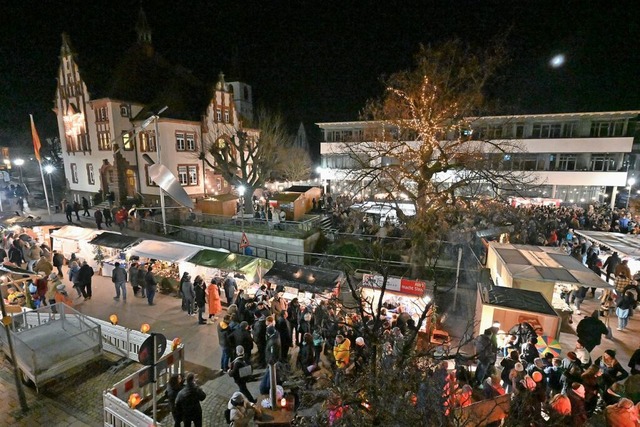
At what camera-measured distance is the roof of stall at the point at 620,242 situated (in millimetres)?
12709

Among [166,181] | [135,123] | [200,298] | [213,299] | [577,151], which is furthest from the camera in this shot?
[577,151]

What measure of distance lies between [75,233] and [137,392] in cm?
1349

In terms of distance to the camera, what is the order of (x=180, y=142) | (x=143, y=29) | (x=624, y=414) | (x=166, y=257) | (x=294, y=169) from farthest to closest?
(x=294, y=169)
(x=143, y=29)
(x=180, y=142)
(x=166, y=257)
(x=624, y=414)

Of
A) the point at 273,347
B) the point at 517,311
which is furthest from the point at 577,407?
the point at 273,347

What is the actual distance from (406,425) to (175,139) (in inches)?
1178

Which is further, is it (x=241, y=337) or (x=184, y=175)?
(x=184, y=175)

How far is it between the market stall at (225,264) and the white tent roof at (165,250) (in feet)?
1.48

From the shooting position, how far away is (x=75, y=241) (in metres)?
16.7

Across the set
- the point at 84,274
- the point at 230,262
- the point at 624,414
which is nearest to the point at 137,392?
the point at 230,262

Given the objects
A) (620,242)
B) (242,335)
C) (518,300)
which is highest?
(620,242)

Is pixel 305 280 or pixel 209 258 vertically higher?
pixel 209 258

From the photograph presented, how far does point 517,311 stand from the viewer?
30.0 feet

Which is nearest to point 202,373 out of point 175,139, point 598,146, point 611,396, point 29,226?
point 611,396

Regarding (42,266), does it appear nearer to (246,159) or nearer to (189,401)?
(189,401)
